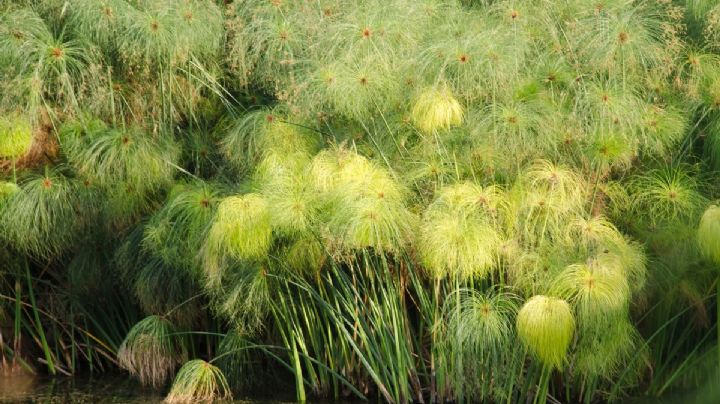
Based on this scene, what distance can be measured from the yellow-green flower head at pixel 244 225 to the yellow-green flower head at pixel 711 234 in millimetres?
2621

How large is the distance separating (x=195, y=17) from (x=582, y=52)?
120 inches

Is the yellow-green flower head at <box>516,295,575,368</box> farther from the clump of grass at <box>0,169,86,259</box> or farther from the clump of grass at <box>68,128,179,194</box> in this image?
the clump of grass at <box>0,169,86,259</box>

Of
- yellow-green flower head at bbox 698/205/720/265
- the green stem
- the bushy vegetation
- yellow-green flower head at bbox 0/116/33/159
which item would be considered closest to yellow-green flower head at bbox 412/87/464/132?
the bushy vegetation

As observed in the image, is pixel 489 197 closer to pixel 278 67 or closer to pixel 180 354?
pixel 278 67

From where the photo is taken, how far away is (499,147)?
232 inches

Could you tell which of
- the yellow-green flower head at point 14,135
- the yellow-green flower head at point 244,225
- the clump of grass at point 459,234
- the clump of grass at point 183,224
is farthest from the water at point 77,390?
the clump of grass at point 459,234

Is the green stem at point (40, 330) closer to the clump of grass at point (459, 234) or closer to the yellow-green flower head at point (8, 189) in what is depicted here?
the yellow-green flower head at point (8, 189)

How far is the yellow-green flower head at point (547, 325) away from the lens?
491 centimetres

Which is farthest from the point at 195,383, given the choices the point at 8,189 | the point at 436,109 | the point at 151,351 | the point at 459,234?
the point at 436,109

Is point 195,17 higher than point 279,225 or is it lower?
higher

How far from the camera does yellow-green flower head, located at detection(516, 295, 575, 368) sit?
16.1ft

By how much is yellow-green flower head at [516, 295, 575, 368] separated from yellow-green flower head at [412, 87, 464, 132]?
1.31 meters

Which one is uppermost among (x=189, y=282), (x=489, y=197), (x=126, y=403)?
(x=489, y=197)

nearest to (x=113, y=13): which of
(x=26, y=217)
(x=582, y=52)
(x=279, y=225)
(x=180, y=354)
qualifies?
(x=26, y=217)
